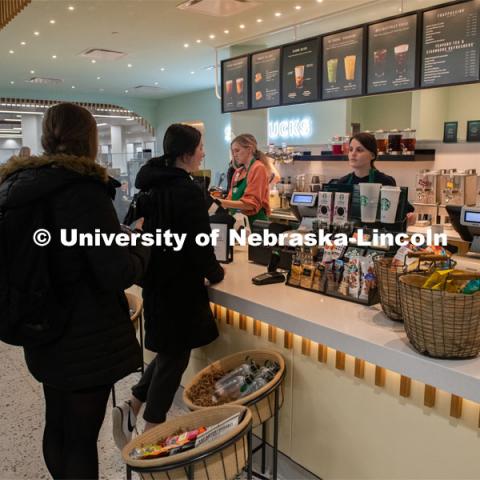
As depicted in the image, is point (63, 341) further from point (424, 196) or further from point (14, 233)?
point (424, 196)

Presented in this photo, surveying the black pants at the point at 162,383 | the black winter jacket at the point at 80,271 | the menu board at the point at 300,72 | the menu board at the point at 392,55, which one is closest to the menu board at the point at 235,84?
the menu board at the point at 300,72

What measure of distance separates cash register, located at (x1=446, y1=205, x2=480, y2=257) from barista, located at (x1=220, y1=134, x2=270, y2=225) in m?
1.26

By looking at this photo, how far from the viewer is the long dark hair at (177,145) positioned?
209 centimetres

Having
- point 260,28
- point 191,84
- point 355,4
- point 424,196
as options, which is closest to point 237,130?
point 260,28

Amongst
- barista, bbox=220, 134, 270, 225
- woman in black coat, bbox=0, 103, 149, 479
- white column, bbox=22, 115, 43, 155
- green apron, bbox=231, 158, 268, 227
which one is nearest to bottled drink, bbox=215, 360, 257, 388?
woman in black coat, bbox=0, 103, 149, 479

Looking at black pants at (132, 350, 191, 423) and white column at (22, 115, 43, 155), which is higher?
white column at (22, 115, 43, 155)

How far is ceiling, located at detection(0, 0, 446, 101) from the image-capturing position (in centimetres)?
518

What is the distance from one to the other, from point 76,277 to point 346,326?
0.93 meters

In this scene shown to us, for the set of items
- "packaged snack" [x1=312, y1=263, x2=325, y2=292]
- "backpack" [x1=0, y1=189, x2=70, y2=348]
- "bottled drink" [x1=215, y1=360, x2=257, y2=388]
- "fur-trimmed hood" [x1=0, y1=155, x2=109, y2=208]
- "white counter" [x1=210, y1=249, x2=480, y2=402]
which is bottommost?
"bottled drink" [x1=215, y1=360, x2=257, y2=388]

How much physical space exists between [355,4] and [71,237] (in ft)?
15.6

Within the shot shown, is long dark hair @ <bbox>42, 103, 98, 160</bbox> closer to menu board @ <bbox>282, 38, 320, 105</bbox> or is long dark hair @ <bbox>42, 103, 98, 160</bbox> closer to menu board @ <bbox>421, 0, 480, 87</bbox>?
menu board @ <bbox>421, 0, 480, 87</bbox>

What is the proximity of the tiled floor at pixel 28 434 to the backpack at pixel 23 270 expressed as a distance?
1.22 metres

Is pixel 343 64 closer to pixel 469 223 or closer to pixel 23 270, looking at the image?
pixel 469 223

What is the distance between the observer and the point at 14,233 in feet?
4.68
